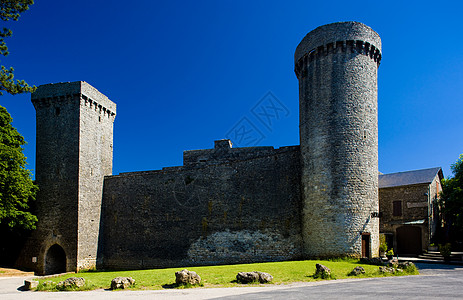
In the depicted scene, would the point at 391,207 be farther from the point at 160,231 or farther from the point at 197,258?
the point at 160,231

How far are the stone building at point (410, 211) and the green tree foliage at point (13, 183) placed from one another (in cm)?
2631

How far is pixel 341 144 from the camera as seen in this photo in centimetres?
2067

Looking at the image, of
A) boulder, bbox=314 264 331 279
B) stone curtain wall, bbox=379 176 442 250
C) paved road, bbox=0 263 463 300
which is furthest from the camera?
stone curtain wall, bbox=379 176 442 250

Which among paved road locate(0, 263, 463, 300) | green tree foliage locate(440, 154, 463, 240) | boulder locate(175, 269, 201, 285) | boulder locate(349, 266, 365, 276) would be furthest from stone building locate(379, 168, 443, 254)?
boulder locate(175, 269, 201, 285)

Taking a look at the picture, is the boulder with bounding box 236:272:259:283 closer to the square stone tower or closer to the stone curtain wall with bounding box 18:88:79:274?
the square stone tower

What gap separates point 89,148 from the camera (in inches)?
1030

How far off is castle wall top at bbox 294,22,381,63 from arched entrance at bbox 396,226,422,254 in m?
14.5

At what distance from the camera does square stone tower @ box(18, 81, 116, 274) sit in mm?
24594

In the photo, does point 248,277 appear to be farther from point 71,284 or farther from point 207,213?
point 207,213

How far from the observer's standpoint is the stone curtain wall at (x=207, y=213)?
74.0 ft

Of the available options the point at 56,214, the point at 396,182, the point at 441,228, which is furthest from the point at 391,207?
the point at 56,214

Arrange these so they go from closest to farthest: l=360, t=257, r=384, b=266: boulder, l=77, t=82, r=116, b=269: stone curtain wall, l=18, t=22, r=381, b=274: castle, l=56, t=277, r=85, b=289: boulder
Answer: l=56, t=277, r=85, b=289: boulder < l=360, t=257, r=384, b=266: boulder < l=18, t=22, r=381, b=274: castle < l=77, t=82, r=116, b=269: stone curtain wall

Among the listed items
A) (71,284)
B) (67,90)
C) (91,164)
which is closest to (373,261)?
(71,284)

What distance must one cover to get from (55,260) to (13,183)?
611 centimetres
